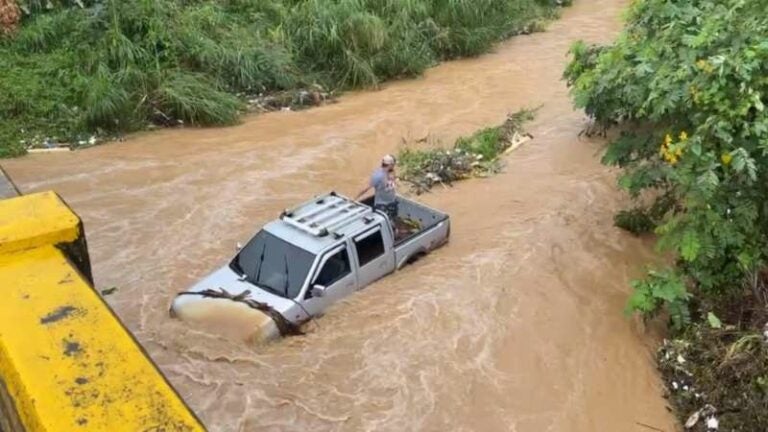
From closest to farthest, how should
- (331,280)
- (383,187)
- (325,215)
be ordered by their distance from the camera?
1. (331,280)
2. (325,215)
3. (383,187)

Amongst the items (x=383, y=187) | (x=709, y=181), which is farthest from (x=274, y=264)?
(x=709, y=181)

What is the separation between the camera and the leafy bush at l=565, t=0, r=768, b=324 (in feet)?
22.4

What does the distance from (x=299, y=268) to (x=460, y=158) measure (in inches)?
187

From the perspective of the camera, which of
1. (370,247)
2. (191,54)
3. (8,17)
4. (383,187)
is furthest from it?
(8,17)

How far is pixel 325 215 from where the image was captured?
847 centimetres

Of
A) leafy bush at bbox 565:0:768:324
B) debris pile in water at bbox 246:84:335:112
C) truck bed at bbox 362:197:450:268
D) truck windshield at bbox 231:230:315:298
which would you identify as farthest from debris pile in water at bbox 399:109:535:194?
truck windshield at bbox 231:230:315:298

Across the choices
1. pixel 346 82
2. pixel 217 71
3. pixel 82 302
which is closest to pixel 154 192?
pixel 217 71

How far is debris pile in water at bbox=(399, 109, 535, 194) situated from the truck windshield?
11.6ft

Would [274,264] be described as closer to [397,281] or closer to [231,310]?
[231,310]

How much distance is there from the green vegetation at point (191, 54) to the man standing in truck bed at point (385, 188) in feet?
18.5

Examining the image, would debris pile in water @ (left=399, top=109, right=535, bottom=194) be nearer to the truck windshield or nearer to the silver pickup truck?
the silver pickup truck

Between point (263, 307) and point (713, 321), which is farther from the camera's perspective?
point (263, 307)

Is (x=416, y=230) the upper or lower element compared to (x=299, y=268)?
lower

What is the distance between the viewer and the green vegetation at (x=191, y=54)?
1355 cm
